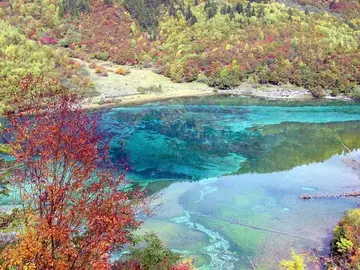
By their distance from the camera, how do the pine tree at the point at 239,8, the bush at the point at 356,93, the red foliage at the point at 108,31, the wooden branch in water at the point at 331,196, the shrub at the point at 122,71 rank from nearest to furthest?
the wooden branch in water at the point at 331,196
the bush at the point at 356,93
the shrub at the point at 122,71
the red foliage at the point at 108,31
the pine tree at the point at 239,8

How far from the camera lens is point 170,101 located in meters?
76.9

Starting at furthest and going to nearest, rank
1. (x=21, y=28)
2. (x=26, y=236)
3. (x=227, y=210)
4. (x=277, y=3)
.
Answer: (x=277, y=3), (x=21, y=28), (x=227, y=210), (x=26, y=236)

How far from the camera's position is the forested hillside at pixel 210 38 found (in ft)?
288

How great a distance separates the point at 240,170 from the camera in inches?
1761

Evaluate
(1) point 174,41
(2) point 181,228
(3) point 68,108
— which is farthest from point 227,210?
(1) point 174,41

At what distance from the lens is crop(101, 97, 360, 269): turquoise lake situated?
30.3 m

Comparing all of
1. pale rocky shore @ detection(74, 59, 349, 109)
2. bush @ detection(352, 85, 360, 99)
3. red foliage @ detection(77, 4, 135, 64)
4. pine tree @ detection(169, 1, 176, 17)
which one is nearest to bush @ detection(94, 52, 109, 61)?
red foliage @ detection(77, 4, 135, 64)

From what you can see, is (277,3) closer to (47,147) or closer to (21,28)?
(21,28)

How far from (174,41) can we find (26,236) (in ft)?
317

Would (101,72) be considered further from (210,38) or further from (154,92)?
(210,38)

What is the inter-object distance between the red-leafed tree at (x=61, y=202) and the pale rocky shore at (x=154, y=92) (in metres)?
61.1

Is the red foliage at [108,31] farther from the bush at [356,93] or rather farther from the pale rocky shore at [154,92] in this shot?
the bush at [356,93]

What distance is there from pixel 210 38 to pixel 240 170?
Result: 2410 inches

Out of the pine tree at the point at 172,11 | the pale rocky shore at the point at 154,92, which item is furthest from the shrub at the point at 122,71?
the pine tree at the point at 172,11
